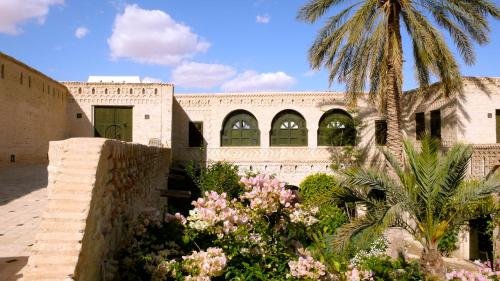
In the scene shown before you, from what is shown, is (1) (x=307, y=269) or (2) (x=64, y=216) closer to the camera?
(2) (x=64, y=216)

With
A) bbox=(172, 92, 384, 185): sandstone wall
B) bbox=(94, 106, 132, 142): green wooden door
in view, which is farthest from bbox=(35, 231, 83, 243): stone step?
bbox=(172, 92, 384, 185): sandstone wall

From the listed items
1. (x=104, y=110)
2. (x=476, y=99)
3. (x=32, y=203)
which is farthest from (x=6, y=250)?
(x=476, y=99)

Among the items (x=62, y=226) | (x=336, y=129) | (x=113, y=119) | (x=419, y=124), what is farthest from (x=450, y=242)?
(x=113, y=119)

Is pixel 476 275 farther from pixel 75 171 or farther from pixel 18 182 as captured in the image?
pixel 18 182

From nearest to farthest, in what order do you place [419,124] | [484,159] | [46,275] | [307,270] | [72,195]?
1. [46,275]
2. [72,195]
3. [307,270]
4. [484,159]
5. [419,124]

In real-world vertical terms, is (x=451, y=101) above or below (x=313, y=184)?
above

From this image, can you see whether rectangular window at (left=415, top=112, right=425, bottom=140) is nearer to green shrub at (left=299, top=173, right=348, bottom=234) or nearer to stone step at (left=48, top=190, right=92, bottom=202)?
green shrub at (left=299, top=173, right=348, bottom=234)

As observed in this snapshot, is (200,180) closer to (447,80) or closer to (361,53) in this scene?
(361,53)

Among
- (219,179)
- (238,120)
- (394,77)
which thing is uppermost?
(394,77)

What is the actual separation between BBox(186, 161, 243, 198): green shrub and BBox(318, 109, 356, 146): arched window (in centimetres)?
485

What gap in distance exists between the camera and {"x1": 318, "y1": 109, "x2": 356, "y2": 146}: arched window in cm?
1775

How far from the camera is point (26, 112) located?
1260 cm

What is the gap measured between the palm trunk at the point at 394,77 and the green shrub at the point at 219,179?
5691mm

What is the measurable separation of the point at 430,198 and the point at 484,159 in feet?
23.3
